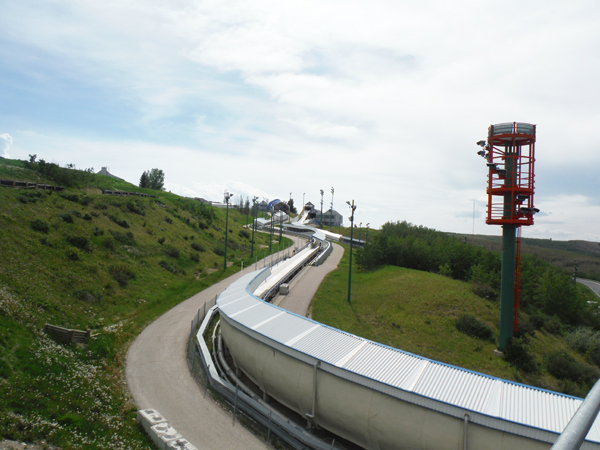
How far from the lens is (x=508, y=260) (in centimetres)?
2125

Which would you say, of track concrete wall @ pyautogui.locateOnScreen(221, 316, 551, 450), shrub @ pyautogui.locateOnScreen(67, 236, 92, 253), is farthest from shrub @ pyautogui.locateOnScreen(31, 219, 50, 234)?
track concrete wall @ pyautogui.locateOnScreen(221, 316, 551, 450)

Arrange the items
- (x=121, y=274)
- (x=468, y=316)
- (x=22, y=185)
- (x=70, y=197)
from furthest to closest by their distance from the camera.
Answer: (x=70, y=197)
(x=22, y=185)
(x=121, y=274)
(x=468, y=316)

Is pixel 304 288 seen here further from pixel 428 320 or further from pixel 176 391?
pixel 176 391

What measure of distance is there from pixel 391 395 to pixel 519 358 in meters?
14.6

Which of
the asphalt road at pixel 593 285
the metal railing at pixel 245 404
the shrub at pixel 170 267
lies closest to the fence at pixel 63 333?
the metal railing at pixel 245 404

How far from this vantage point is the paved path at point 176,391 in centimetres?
1289

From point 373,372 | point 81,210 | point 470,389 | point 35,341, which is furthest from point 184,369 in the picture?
point 81,210

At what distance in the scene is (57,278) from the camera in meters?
24.6

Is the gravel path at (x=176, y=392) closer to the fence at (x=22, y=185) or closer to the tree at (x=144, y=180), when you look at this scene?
the fence at (x=22, y=185)

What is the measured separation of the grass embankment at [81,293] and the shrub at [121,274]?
0.40 feet

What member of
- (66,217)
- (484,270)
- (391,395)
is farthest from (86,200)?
(484,270)

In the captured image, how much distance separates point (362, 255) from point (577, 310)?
22598mm

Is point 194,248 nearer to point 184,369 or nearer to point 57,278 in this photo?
point 57,278

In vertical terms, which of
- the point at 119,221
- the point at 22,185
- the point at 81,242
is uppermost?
the point at 22,185
